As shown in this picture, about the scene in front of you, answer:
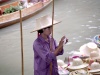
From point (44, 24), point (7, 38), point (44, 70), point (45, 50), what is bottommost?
point (7, 38)

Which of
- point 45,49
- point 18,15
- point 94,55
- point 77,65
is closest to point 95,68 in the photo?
point 77,65

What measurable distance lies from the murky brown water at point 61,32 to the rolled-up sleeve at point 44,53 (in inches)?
57.5

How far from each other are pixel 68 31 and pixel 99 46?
1342 millimetres

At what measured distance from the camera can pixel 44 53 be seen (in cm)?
184

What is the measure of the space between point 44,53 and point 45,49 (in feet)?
0.14

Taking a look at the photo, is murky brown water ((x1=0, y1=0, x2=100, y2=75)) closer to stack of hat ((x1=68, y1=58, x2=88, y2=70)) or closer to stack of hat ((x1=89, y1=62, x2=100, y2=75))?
stack of hat ((x1=68, y1=58, x2=88, y2=70))

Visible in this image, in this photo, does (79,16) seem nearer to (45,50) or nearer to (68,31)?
(68,31)

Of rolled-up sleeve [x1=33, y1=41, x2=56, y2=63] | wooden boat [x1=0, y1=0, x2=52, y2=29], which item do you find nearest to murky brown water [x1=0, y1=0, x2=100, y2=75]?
wooden boat [x1=0, y1=0, x2=52, y2=29]

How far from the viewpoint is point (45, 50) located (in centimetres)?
186

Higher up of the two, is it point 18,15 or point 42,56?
point 42,56

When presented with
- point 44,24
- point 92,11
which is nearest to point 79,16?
point 92,11

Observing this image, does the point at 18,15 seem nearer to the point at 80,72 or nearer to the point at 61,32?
the point at 61,32

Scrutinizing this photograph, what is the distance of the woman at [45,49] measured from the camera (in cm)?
182

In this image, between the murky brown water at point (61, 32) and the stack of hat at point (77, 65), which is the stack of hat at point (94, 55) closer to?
the stack of hat at point (77, 65)
